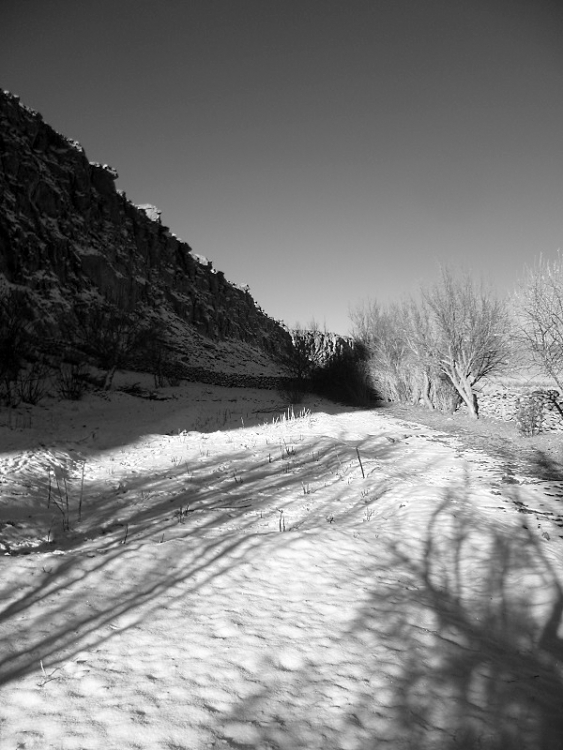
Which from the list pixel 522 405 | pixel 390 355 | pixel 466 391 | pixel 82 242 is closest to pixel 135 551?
pixel 522 405

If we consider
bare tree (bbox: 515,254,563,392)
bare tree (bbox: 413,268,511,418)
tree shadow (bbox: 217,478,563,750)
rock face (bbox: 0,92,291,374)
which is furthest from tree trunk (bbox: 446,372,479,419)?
rock face (bbox: 0,92,291,374)

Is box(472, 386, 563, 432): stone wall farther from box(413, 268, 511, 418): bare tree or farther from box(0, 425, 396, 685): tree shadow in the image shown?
box(0, 425, 396, 685): tree shadow

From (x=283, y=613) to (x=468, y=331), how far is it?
50.4 ft

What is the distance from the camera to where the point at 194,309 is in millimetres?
69062

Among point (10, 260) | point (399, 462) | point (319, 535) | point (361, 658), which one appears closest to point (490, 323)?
point (399, 462)

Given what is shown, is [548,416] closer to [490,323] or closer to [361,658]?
[490,323]

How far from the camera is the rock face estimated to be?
4294 cm

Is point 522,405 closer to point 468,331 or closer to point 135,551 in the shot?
point 468,331

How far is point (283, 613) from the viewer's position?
2760mm

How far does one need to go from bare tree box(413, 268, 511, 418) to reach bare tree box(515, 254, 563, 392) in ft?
13.9

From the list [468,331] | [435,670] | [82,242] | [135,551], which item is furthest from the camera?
[82,242]

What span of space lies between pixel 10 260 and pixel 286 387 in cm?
3510

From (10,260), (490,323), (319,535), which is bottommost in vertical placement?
(319,535)

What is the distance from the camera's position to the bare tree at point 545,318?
1000 centimetres
